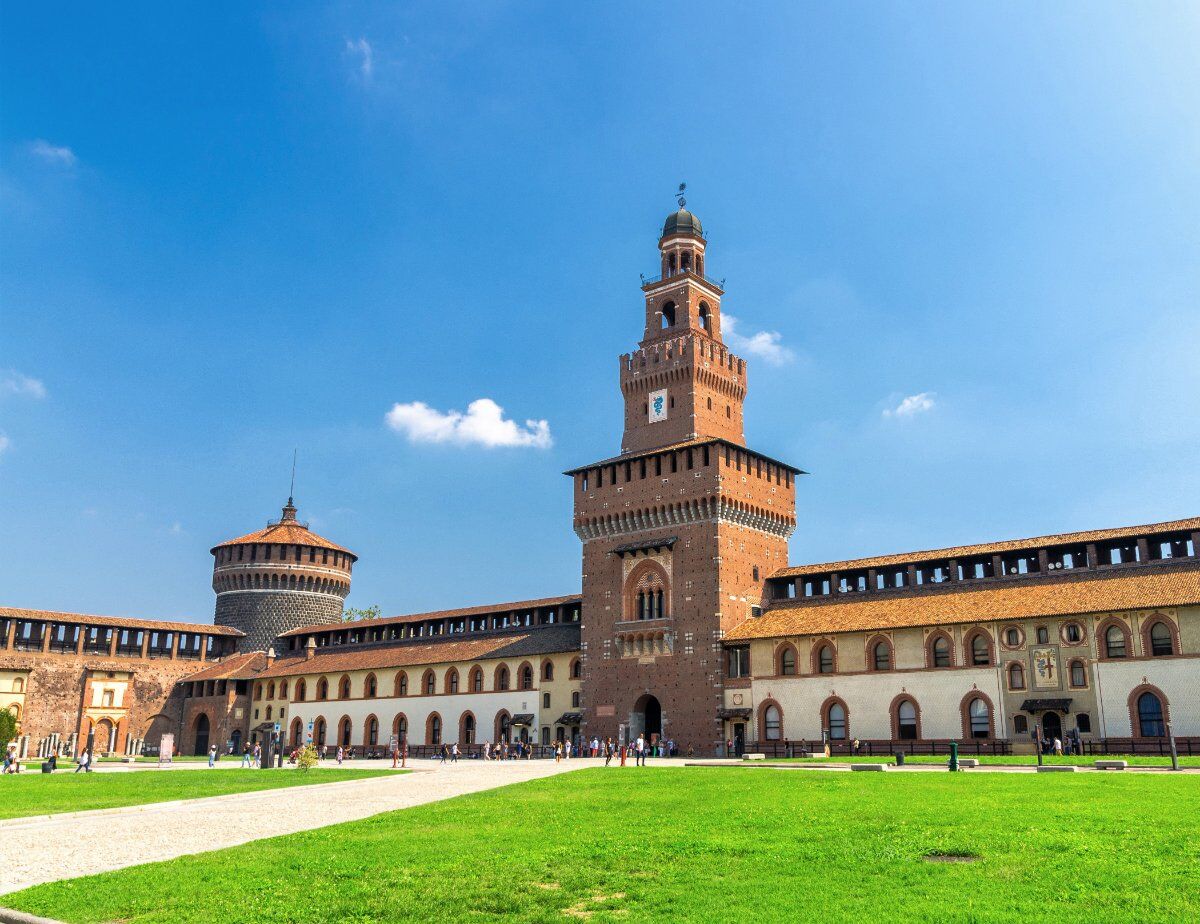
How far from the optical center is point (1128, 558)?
50.0 m

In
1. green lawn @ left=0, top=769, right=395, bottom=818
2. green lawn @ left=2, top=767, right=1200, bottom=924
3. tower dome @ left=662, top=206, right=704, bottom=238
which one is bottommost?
green lawn @ left=0, top=769, right=395, bottom=818

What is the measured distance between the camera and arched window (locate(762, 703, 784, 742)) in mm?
55188

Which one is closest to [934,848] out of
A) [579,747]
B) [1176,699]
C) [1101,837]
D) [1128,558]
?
[1101,837]

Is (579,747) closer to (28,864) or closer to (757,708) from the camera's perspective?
(757,708)

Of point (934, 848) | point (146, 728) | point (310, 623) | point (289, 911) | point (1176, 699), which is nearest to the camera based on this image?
point (289, 911)

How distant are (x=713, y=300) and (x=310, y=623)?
4437 cm

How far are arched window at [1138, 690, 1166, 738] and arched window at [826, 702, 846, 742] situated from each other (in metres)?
13.4

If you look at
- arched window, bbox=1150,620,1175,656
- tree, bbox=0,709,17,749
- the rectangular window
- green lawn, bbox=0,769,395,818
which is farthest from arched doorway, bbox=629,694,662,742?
tree, bbox=0,709,17,749

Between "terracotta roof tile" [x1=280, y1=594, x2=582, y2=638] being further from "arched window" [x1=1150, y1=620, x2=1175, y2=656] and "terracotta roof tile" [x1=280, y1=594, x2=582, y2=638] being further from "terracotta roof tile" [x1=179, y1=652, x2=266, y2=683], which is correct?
"arched window" [x1=1150, y1=620, x2=1175, y2=656]

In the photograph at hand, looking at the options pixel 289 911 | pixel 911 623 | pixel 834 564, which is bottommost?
pixel 289 911

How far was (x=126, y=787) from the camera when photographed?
3366 centimetres

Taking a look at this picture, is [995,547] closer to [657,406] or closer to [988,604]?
[988,604]

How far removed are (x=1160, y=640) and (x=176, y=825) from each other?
131ft

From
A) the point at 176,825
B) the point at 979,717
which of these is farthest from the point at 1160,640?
the point at 176,825
